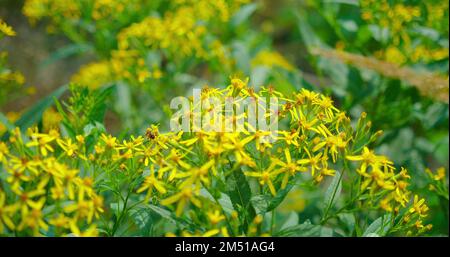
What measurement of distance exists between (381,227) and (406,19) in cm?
137

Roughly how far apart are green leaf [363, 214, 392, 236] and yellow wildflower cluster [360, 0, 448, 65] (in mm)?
1300

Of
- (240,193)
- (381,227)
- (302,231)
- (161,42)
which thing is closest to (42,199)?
(240,193)

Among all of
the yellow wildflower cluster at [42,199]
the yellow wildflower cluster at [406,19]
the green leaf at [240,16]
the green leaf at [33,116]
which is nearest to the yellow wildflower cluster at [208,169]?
the yellow wildflower cluster at [42,199]

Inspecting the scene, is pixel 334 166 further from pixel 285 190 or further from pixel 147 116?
pixel 285 190

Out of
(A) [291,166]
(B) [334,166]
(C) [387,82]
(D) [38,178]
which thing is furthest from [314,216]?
(D) [38,178]

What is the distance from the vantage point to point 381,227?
168 centimetres

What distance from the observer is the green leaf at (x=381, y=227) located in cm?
168

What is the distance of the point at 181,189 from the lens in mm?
1481

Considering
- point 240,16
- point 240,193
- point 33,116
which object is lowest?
point 240,193

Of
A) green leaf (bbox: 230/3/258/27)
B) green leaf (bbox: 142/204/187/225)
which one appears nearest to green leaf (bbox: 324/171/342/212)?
green leaf (bbox: 142/204/187/225)

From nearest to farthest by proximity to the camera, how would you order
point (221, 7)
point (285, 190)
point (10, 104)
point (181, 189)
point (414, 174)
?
1. point (181, 189)
2. point (285, 190)
3. point (414, 174)
4. point (221, 7)
5. point (10, 104)

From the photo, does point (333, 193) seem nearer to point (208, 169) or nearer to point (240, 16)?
point (208, 169)

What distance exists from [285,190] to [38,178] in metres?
0.68
